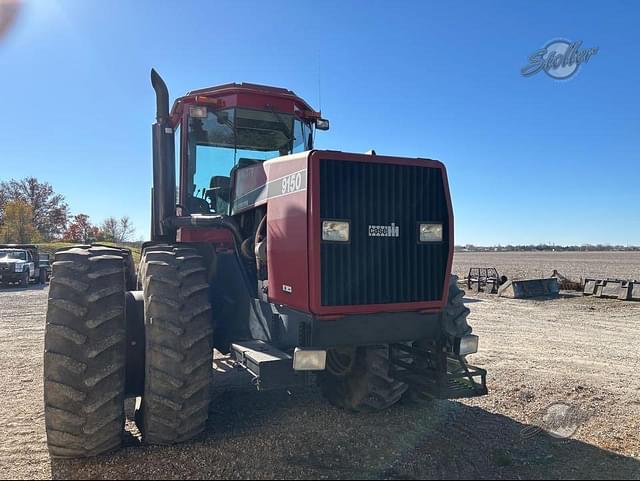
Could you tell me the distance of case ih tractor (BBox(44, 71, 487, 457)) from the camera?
3.70 metres

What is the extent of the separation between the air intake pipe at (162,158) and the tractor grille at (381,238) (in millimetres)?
2191

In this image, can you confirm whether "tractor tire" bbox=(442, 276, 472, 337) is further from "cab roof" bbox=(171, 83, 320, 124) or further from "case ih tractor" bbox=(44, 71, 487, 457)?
"cab roof" bbox=(171, 83, 320, 124)

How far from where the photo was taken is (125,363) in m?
3.91

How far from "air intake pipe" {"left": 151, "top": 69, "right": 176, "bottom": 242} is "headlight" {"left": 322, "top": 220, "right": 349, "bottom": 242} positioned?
2.19 m

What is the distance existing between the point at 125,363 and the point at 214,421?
1161 mm

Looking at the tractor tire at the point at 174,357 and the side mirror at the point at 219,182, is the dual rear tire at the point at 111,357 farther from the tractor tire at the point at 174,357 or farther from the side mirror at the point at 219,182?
the side mirror at the point at 219,182

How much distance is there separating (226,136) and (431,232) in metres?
2.52

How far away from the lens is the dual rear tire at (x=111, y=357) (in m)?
3.63

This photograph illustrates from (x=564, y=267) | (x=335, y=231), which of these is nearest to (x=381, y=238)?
(x=335, y=231)

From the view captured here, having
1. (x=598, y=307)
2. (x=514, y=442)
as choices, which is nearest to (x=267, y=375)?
(x=514, y=442)

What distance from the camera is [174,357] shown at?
148 inches

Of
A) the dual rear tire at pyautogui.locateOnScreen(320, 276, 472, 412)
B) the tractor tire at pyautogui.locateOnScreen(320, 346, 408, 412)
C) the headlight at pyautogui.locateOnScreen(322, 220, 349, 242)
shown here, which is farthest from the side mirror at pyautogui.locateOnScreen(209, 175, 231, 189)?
the tractor tire at pyautogui.locateOnScreen(320, 346, 408, 412)

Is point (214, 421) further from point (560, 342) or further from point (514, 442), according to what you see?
point (560, 342)

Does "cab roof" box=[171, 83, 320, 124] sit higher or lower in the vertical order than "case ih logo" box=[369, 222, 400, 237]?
higher
